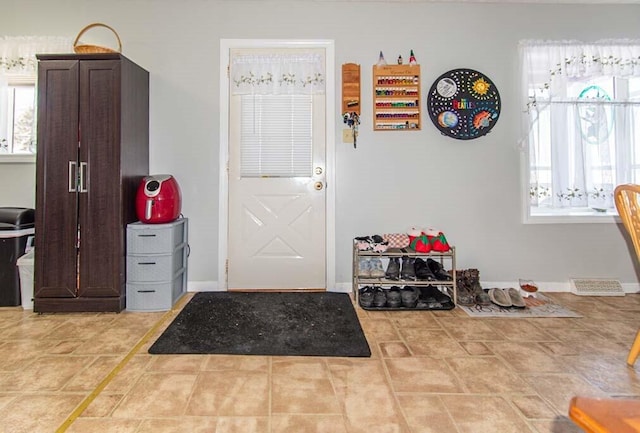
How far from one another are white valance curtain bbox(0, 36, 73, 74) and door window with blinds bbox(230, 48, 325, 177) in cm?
158

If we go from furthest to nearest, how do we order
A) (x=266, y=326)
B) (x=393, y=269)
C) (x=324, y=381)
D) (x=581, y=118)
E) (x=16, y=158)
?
1. (x=581, y=118)
2. (x=16, y=158)
3. (x=393, y=269)
4. (x=266, y=326)
5. (x=324, y=381)

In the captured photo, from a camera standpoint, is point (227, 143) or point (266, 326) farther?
point (227, 143)

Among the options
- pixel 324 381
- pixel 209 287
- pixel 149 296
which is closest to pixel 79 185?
pixel 149 296

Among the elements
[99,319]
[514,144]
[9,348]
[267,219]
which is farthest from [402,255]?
[9,348]

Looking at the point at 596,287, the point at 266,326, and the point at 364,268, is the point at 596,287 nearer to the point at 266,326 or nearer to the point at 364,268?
the point at 364,268

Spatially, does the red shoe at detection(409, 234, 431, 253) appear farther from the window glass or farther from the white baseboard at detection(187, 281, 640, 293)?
the window glass

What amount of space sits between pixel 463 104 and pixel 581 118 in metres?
1.09

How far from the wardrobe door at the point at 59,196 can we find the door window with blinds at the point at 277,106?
1.28 metres

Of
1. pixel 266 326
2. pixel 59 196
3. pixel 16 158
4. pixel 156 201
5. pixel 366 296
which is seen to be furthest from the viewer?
pixel 16 158

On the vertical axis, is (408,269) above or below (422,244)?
below

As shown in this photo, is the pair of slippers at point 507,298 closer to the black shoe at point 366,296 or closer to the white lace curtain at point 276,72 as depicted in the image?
the black shoe at point 366,296

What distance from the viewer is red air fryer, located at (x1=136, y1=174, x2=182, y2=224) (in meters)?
2.90

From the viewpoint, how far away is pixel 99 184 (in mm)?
2797

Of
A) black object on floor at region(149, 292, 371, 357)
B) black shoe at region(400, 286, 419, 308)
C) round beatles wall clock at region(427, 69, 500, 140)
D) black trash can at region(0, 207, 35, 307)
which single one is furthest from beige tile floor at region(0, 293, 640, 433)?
round beatles wall clock at region(427, 69, 500, 140)
